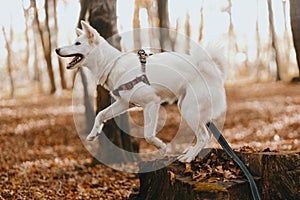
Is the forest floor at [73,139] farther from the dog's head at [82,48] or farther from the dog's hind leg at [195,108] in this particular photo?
the dog's head at [82,48]

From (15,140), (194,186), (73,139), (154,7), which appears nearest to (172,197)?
(194,186)

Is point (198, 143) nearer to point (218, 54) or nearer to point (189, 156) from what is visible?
point (189, 156)

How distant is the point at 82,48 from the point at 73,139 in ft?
22.6

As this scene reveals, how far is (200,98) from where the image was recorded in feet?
9.34

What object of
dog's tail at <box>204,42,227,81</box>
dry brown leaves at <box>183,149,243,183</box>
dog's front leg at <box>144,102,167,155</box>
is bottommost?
dry brown leaves at <box>183,149,243,183</box>

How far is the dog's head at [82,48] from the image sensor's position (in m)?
2.75

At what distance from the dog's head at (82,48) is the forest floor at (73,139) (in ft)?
6.78

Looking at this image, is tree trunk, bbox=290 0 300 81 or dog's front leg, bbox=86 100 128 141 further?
tree trunk, bbox=290 0 300 81

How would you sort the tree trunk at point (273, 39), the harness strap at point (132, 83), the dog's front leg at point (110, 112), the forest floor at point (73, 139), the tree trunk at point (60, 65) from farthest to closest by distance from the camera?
the tree trunk at point (273, 39) < the tree trunk at point (60, 65) < the forest floor at point (73, 139) < the dog's front leg at point (110, 112) < the harness strap at point (132, 83)

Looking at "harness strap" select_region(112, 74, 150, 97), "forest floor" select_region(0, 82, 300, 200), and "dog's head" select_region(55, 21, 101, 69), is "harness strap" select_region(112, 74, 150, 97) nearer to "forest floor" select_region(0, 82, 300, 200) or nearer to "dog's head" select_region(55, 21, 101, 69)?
"dog's head" select_region(55, 21, 101, 69)

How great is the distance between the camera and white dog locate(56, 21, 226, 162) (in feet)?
9.02

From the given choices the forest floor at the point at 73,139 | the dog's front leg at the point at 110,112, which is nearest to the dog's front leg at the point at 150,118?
the dog's front leg at the point at 110,112

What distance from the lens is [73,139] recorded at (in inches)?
370

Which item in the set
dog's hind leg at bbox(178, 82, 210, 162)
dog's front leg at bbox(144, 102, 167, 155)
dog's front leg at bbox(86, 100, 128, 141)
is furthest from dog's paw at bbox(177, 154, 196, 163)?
dog's front leg at bbox(86, 100, 128, 141)
